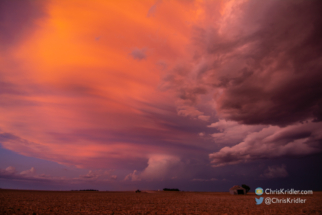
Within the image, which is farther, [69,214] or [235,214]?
[235,214]

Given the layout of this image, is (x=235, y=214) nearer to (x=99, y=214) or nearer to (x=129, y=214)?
(x=129, y=214)

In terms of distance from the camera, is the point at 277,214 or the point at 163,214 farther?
the point at 277,214

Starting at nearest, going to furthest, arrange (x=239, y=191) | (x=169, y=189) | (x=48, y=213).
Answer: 1. (x=48, y=213)
2. (x=239, y=191)
3. (x=169, y=189)

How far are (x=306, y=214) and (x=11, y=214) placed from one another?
141ft

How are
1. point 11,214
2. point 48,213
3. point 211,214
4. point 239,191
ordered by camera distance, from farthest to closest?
point 239,191, point 211,214, point 48,213, point 11,214

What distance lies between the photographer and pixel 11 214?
25016mm

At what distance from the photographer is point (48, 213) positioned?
1052 inches

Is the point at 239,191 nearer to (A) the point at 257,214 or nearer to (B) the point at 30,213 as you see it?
(A) the point at 257,214

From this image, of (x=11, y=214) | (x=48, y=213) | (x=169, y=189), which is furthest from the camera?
(x=169, y=189)

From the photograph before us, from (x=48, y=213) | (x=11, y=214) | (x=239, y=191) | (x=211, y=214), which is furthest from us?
(x=239, y=191)

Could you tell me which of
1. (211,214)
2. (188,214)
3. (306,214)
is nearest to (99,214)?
(188,214)

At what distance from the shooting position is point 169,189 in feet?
461

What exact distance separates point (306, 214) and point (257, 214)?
7578 millimetres

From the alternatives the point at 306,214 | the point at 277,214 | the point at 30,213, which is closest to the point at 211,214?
the point at 277,214
